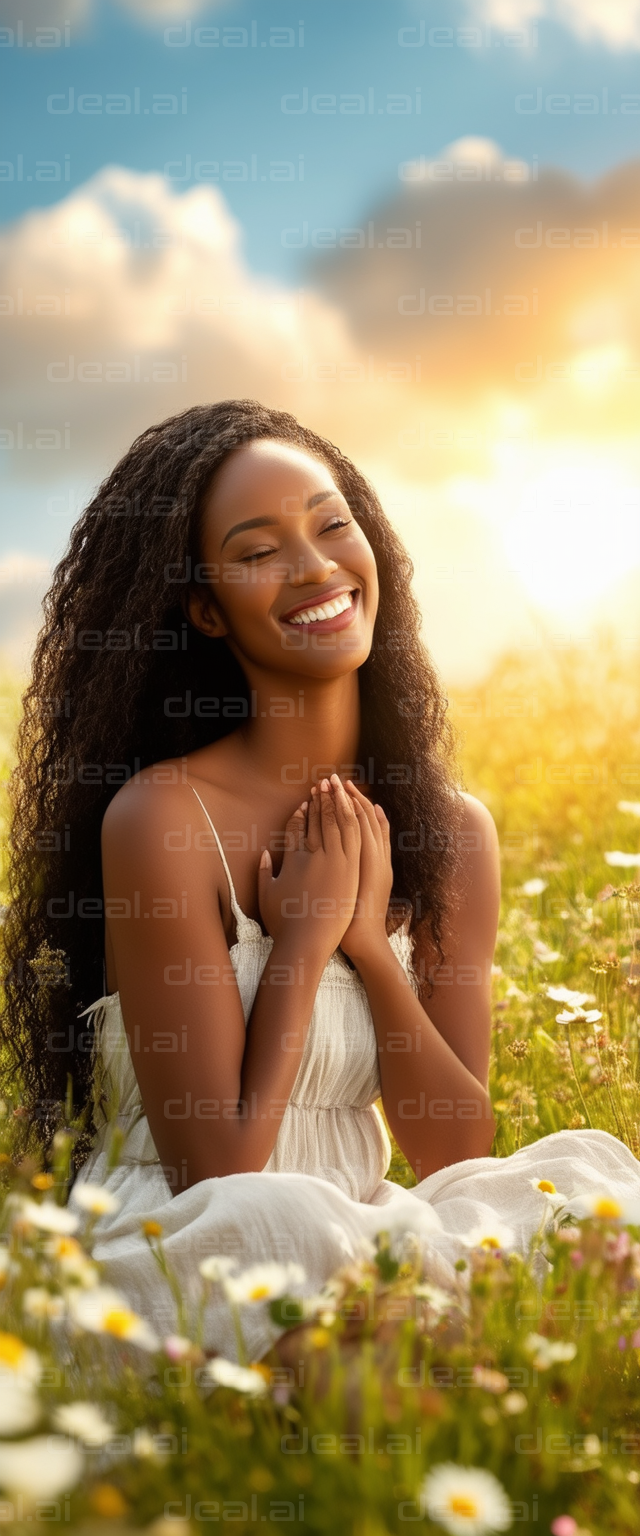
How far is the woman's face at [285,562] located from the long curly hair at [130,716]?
87mm

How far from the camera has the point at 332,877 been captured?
2.77 m

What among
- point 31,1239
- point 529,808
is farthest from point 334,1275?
point 529,808

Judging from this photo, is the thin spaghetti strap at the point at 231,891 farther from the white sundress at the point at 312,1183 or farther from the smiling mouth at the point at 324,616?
the smiling mouth at the point at 324,616

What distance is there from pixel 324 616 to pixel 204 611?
1.08ft

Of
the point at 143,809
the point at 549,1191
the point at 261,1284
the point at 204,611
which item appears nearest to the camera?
the point at 261,1284

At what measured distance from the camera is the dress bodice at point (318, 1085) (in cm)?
279

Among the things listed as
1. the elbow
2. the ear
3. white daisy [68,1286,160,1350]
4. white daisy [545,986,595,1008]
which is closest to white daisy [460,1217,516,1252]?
the elbow

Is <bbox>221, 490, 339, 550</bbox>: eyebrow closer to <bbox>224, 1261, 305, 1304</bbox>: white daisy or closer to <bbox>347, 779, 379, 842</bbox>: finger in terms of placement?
<bbox>347, 779, 379, 842</bbox>: finger

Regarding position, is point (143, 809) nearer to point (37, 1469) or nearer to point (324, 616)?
point (324, 616)

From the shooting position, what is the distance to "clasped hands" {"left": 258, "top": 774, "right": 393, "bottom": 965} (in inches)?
107

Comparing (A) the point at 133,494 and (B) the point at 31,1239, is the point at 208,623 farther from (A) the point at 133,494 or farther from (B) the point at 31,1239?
(B) the point at 31,1239

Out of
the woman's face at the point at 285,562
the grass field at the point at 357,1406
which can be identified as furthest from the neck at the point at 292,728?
the grass field at the point at 357,1406

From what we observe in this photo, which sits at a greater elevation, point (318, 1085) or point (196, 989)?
point (196, 989)

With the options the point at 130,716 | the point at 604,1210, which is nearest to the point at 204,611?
the point at 130,716
